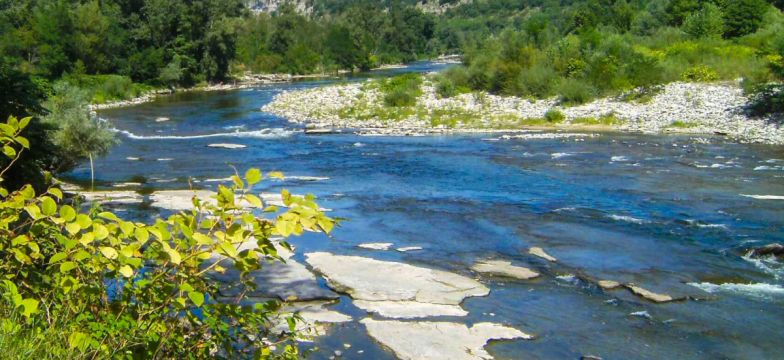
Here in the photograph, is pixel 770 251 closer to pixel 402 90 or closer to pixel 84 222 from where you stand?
pixel 84 222

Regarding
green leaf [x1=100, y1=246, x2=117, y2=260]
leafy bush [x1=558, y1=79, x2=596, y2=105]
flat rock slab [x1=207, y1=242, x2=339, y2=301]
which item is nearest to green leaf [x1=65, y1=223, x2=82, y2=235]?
green leaf [x1=100, y1=246, x2=117, y2=260]

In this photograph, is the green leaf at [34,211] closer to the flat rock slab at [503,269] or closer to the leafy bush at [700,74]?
the flat rock slab at [503,269]

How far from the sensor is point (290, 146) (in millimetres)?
26047

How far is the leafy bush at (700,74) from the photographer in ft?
108

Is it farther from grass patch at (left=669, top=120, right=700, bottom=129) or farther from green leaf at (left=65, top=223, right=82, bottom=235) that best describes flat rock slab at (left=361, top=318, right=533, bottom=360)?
grass patch at (left=669, top=120, right=700, bottom=129)

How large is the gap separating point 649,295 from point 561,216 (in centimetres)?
498

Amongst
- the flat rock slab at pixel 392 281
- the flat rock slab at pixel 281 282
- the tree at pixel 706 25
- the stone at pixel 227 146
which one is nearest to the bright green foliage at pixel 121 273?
the flat rock slab at pixel 281 282

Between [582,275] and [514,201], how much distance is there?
5.72 meters

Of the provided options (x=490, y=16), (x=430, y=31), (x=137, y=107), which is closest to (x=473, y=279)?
(x=137, y=107)

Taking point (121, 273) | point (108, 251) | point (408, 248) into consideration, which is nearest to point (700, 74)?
point (408, 248)

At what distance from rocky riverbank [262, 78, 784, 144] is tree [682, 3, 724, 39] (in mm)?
12893

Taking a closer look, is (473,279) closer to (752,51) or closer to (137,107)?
(752,51)

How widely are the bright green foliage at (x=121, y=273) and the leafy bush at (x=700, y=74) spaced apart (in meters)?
32.2

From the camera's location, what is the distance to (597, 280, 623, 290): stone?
10.5 meters
